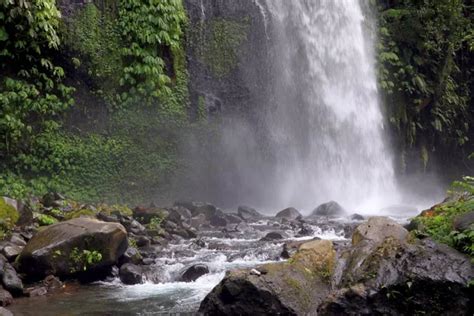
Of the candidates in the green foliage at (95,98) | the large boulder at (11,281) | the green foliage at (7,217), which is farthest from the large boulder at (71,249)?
the green foliage at (95,98)

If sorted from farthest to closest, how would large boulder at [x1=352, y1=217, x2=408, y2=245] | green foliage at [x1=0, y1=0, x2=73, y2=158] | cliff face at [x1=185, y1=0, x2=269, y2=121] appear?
cliff face at [x1=185, y1=0, x2=269, y2=121] < green foliage at [x1=0, y1=0, x2=73, y2=158] < large boulder at [x1=352, y1=217, x2=408, y2=245]

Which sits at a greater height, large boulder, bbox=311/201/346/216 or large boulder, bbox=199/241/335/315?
large boulder, bbox=311/201/346/216

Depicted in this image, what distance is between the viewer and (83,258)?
8.46 meters

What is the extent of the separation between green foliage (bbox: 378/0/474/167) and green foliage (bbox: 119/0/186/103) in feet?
29.0

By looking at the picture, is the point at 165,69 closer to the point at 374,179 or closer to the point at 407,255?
the point at 374,179

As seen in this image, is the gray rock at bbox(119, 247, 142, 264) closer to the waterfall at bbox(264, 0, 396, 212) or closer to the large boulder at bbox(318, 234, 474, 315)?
the large boulder at bbox(318, 234, 474, 315)

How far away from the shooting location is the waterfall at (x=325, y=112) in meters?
18.4

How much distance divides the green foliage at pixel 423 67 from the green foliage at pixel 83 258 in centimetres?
1453

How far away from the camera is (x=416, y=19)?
20.9 m

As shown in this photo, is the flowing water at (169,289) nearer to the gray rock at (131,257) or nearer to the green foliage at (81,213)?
the gray rock at (131,257)

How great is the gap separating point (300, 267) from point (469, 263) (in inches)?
73.7

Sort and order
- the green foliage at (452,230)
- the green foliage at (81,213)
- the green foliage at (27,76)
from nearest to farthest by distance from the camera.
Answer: the green foliage at (452,230), the green foliage at (81,213), the green foliage at (27,76)

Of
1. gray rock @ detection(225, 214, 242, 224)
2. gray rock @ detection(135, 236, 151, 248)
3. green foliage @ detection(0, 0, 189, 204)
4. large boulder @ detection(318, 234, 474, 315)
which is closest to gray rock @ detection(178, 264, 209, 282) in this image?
gray rock @ detection(135, 236, 151, 248)

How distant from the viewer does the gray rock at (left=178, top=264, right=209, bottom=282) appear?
28.5ft
